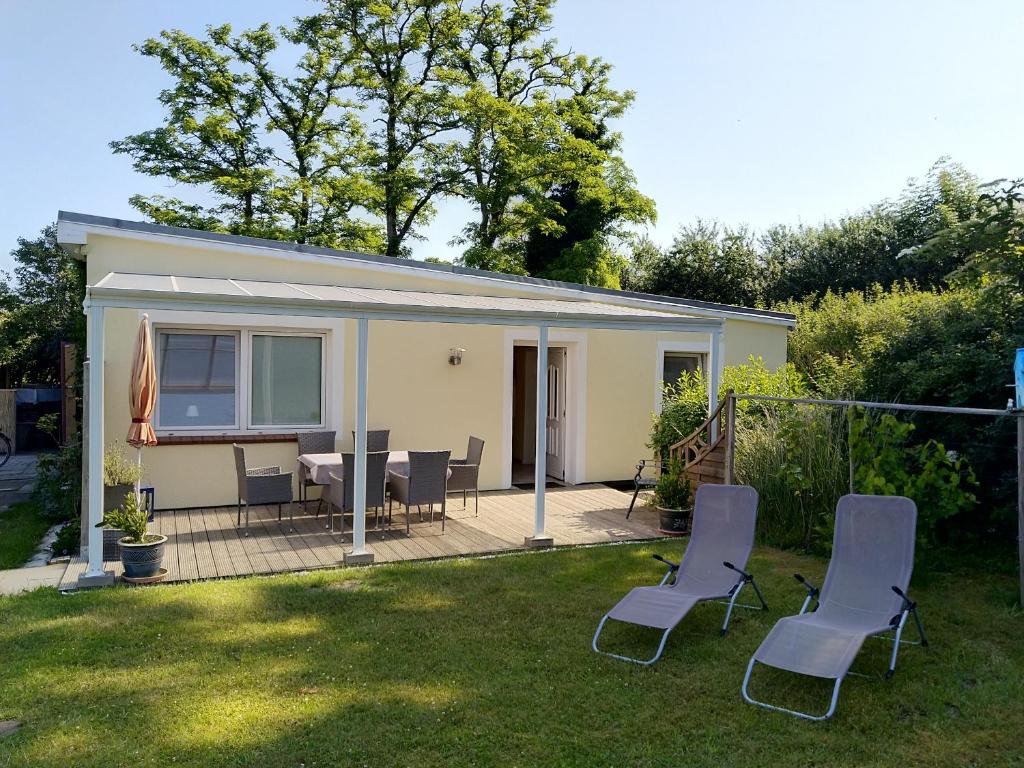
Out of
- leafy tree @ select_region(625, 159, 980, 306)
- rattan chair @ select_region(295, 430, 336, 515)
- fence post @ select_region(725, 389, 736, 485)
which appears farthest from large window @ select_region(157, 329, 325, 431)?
leafy tree @ select_region(625, 159, 980, 306)

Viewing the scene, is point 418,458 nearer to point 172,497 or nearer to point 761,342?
point 172,497

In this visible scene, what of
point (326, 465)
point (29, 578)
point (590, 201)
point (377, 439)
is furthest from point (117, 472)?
point (590, 201)

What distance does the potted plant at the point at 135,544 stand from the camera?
643 cm

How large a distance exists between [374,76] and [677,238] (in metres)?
11.4

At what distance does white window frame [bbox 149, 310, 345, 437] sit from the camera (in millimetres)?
9383

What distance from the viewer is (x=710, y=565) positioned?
6.11 m

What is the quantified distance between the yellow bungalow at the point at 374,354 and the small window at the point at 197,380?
15 mm

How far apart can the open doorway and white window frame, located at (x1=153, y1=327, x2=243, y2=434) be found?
425cm

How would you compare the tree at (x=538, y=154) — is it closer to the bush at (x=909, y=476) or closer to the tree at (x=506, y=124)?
the tree at (x=506, y=124)

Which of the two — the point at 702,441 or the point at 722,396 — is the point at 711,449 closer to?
the point at 702,441

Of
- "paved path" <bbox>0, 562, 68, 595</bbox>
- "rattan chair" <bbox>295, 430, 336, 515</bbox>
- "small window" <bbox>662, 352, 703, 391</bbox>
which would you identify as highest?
"small window" <bbox>662, 352, 703, 391</bbox>

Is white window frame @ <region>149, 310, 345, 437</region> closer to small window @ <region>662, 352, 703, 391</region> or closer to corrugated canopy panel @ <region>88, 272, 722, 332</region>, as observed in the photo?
corrugated canopy panel @ <region>88, 272, 722, 332</region>

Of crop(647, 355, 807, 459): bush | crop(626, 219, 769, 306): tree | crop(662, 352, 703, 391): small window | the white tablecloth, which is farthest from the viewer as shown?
crop(626, 219, 769, 306): tree

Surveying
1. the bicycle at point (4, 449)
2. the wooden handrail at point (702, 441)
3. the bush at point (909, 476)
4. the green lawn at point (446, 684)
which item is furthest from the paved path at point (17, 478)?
the bush at point (909, 476)
